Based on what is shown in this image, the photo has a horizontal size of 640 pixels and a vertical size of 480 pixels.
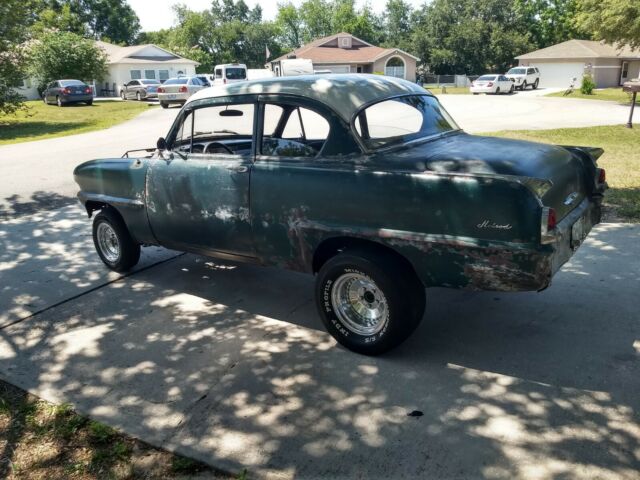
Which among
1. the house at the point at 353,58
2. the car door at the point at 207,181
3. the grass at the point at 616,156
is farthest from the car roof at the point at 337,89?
the house at the point at 353,58

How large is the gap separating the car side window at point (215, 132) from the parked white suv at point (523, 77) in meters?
43.2

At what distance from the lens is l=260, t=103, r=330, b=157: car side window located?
4.38m

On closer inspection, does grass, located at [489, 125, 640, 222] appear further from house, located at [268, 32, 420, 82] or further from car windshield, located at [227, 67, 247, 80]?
Result: house, located at [268, 32, 420, 82]

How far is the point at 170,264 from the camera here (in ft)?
20.9

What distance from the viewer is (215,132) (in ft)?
17.5

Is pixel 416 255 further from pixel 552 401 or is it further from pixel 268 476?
pixel 268 476

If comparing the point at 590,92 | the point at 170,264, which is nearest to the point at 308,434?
the point at 170,264

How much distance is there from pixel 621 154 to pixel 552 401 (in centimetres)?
1028

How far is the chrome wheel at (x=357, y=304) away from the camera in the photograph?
4062 mm

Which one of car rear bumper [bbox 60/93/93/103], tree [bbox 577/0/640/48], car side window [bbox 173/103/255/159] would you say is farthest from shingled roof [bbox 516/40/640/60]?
car side window [bbox 173/103/255/159]

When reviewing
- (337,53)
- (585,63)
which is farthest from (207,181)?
(337,53)

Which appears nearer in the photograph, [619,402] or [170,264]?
[619,402]

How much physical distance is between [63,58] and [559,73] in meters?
42.7

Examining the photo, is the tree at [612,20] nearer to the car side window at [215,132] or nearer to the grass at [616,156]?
the grass at [616,156]
